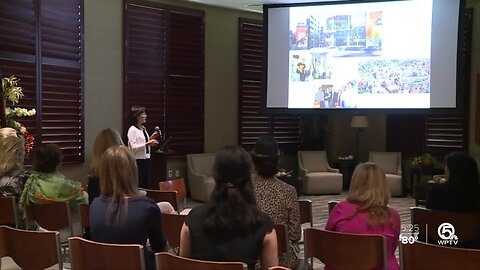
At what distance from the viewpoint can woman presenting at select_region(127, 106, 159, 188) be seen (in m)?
7.30

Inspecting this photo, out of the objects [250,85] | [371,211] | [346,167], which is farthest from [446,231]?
[346,167]

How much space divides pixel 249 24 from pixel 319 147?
2643mm

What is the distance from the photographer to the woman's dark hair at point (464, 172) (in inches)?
137

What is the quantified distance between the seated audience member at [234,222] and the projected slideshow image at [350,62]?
19.5 feet

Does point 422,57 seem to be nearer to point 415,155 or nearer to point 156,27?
point 415,155

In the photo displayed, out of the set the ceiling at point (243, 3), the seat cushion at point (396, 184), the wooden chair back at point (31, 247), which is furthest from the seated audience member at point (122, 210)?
the seat cushion at point (396, 184)

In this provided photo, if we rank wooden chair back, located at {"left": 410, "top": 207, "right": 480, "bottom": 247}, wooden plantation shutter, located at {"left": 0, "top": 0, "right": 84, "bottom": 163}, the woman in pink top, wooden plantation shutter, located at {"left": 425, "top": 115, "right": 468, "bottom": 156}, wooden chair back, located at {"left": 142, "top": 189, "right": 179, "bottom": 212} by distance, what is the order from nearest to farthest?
the woman in pink top, wooden chair back, located at {"left": 410, "top": 207, "right": 480, "bottom": 247}, wooden chair back, located at {"left": 142, "top": 189, "right": 179, "bottom": 212}, wooden plantation shutter, located at {"left": 0, "top": 0, "right": 84, "bottom": 163}, wooden plantation shutter, located at {"left": 425, "top": 115, "right": 468, "bottom": 156}

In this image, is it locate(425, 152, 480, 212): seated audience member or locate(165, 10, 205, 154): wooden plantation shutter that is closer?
locate(425, 152, 480, 212): seated audience member

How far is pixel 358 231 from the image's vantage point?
2.88 m

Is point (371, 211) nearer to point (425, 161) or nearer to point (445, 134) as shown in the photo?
point (425, 161)

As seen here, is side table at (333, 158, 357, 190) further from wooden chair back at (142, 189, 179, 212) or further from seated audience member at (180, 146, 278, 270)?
seated audience member at (180, 146, 278, 270)

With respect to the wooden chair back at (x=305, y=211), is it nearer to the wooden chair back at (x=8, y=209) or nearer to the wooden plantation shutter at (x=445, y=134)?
the wooden chair back at (x=8, y=209)

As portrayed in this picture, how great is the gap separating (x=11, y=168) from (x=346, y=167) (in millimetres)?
7311

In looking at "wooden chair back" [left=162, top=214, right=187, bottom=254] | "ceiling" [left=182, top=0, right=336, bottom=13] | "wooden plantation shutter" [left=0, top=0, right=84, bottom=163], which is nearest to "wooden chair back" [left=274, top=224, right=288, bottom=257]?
"wooden chair back" [left=162, top=214, right=187, bottom=254]
